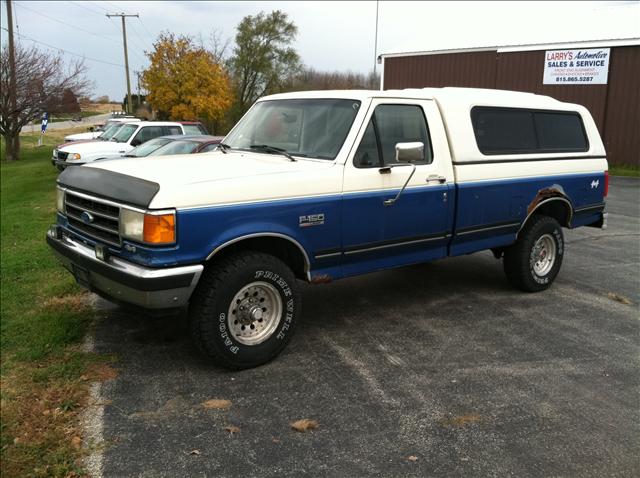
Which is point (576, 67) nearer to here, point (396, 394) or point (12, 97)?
point (396, 394)

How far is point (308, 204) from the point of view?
14.7 ft

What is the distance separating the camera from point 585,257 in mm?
8352

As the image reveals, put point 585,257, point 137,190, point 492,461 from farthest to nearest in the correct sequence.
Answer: point 585,257, point 137,190, point 492,461

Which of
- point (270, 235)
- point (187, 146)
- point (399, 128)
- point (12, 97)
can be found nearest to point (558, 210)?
point (399, 128)

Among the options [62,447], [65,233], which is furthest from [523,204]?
[62,447]

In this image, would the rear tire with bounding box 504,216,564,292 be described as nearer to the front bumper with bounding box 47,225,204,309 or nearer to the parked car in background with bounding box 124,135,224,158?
the front bumper with bounding box 47,225,204,309

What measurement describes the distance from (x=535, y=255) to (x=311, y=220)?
10.5 ft

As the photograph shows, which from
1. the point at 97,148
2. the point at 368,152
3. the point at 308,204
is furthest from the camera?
the point at 97,148

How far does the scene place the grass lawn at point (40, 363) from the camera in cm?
332

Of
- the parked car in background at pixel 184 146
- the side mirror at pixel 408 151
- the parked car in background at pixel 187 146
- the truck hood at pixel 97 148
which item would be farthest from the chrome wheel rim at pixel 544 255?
the truck hood at pixel 97 148

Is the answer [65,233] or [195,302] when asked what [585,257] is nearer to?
[195,302]

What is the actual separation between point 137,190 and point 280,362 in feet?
5.62

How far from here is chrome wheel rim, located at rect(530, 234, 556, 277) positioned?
655cm

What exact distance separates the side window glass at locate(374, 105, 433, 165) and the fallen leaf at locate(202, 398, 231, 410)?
2326 mm
